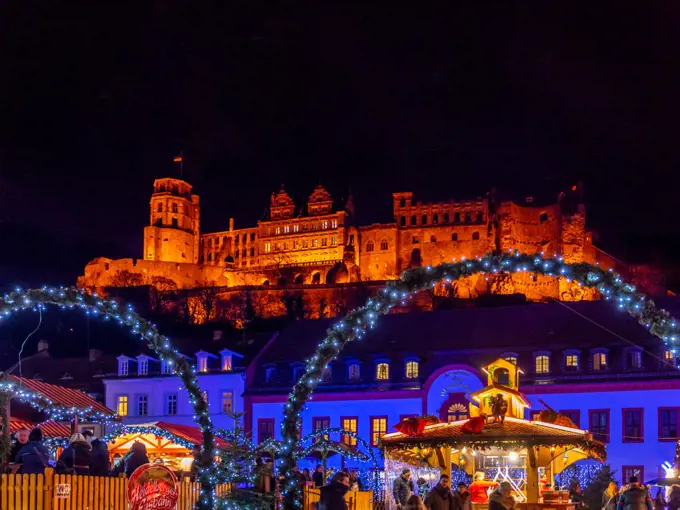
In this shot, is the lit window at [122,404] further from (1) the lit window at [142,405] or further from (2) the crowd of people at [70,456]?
(2) the crowd of people at [70,456]

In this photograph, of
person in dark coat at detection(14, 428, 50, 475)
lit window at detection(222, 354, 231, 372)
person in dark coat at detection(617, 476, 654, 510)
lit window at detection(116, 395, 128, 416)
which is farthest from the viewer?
lit window at detection(116, 395, 128, 416)

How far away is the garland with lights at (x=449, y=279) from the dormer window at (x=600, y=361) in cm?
2873

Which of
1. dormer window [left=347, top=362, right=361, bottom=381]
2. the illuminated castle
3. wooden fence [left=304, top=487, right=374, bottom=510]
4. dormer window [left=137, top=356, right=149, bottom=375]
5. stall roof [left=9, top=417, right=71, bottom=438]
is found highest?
the illuminated castle

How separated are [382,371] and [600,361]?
10264mm

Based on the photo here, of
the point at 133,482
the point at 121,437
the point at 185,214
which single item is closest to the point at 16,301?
the point at 133,482

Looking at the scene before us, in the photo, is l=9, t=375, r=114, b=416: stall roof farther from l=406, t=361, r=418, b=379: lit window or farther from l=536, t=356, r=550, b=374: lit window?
l=536, t=356, r=550, b=374: lit window

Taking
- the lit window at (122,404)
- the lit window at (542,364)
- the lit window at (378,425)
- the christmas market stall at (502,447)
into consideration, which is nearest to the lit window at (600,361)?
the lit window at (542,364)

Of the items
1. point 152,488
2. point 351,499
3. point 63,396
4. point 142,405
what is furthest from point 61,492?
point 142,405

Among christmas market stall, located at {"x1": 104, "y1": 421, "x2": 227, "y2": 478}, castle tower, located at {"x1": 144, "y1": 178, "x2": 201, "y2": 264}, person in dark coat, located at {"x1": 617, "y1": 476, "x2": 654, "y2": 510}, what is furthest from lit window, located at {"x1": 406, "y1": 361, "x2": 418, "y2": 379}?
castle tower, located at {"x1": 144, "y1": 178, "x2": 201, "y2": 264}

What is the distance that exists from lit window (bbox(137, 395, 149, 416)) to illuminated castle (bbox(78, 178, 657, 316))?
7447 centimetres

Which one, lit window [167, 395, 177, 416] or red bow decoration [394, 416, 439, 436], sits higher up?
lit window [167, 395, 177, 416]

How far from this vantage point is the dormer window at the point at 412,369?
50.7m

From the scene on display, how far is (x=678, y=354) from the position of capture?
1808 centimetres

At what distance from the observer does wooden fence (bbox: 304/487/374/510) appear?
21875 mm
